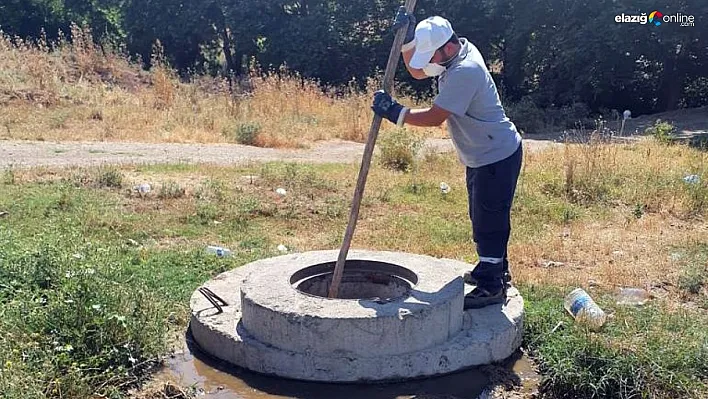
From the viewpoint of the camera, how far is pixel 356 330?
362 cm

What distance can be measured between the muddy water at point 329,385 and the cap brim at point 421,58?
5.02 feet

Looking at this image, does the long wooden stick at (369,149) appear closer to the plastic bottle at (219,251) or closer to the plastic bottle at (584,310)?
the plastic bottle at (584,310)

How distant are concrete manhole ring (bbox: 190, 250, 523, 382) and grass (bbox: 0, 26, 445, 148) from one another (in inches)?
294

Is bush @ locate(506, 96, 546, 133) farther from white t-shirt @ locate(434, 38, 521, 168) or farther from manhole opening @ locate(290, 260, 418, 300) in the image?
white t-shirt @ locate(434, 38, 521, 168)

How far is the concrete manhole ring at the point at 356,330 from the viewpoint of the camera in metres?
3.65

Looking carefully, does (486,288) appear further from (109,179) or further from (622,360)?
(109,179)

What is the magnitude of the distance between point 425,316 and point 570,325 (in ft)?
3.05

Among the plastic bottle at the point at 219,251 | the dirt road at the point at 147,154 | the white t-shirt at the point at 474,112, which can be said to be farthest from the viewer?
the dirt road at the point at 147,154

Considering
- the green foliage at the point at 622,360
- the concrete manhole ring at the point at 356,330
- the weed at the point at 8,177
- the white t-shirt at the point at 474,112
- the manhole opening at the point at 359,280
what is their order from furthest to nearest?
the weed at the point at 8,177 → the manhole opening at the point at 359,280 → the white t-shirt at the point at 474,112 → the concrete manhole ring at the point at 356,330 → the green foliage at the point at 622,360

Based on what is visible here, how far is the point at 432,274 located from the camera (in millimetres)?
4246

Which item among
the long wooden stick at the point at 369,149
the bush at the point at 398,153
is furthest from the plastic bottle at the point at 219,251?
the bush at the point at 398,153

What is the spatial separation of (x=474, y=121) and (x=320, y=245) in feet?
7.71

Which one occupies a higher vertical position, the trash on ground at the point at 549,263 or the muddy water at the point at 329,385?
the trash on ground at the point at 549,263

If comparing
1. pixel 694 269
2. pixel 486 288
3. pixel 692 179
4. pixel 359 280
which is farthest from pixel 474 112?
pixel 692 179
